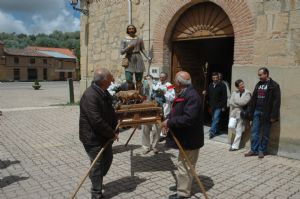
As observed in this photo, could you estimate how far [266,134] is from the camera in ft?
20.4

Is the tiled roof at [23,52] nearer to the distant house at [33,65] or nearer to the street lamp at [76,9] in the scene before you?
the distant house at [33,65]

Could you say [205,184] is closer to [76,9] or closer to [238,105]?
[238,105]

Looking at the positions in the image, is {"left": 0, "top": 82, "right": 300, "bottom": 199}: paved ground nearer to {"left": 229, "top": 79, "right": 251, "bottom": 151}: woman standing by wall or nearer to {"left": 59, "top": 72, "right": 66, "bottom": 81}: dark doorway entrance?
{"left": 229, "top": 79, "right": 251, "bottom": 151}: woman standing by wall

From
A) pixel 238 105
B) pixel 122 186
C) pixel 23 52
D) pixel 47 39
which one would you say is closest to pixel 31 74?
pixel 23 52

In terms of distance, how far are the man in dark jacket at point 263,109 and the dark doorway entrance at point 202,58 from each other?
8.23ft

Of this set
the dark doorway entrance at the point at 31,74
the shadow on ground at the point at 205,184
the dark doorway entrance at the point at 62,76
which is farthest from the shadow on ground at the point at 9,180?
the dark doorway entrance at the point at 62,76

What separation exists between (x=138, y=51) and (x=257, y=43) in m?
2.80

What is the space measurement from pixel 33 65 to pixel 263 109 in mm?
56030

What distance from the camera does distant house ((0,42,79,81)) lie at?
2082 inches

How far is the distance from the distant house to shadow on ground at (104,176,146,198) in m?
53.8

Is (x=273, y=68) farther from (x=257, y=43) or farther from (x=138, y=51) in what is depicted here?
(x=138, y=51)

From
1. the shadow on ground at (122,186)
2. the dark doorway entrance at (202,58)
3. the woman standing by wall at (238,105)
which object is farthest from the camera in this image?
the dark doorway entrance at (202,58)

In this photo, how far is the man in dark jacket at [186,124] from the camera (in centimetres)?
392

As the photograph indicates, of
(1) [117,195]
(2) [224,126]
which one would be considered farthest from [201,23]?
(1) [117,195]
